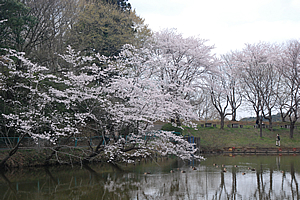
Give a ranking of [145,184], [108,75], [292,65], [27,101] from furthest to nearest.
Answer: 1. [292,65]
2. [108,75]
3. [27,101]
4. [145,184]

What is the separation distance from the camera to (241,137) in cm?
2741

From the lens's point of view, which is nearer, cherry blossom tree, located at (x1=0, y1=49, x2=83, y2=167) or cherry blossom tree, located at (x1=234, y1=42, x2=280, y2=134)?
cherry blossom tree, located at (x1=0, y1=49, x2=83, y2=167)

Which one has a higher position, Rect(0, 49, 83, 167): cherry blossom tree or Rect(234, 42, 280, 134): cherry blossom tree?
Rect(234, 42, 280, 134): cherry blossom tree

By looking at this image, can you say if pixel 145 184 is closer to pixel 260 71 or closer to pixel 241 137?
pixel 241 137

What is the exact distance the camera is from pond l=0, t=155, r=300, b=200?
8.98 m

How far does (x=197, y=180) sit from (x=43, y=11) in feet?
42.5

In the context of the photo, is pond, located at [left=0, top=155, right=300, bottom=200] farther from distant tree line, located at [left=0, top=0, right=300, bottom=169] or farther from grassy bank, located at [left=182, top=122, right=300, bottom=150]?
grassy bank, located at [left=182, top=122, right=300, bottom=150]

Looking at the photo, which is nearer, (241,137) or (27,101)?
(27,101)

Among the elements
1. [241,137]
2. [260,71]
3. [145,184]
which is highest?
[260,71]

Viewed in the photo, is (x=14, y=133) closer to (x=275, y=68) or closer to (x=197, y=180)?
(x=197, y=180)

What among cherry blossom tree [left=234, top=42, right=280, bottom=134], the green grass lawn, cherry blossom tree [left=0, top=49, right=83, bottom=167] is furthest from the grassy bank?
cherry blossom tree [left=0, top=49, right=83, bottom=167]

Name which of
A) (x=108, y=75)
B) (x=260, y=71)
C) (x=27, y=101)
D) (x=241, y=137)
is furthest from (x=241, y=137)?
(x=27, y=101)

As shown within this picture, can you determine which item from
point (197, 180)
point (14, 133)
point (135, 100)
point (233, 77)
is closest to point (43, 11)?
point (14, 133)

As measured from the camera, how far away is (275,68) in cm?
2833
